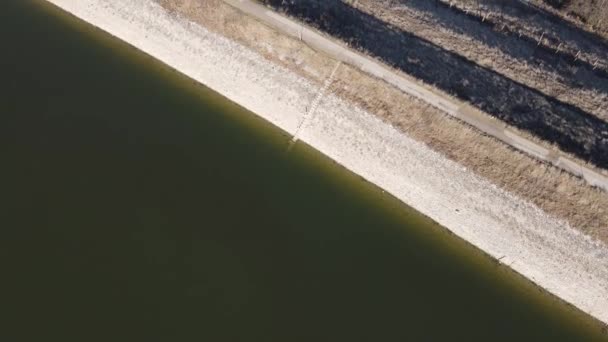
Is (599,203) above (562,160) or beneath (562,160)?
beneath

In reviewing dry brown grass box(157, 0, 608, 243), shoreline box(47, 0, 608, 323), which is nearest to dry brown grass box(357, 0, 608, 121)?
dry brown grass box(157, 0, 608, 243)

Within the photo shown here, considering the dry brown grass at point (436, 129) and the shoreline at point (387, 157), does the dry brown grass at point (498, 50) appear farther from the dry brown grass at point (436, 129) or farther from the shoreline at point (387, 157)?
the shoreline at point (387, 157)

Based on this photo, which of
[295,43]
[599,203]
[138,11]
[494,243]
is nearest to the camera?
[599,203]

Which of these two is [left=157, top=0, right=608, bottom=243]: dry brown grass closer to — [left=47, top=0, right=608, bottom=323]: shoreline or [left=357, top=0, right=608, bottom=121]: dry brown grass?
[left=47, top=0, right=608, bottom=323]: shoreline

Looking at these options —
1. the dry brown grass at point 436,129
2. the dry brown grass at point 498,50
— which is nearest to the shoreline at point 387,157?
the dry brown grass at point 436,129

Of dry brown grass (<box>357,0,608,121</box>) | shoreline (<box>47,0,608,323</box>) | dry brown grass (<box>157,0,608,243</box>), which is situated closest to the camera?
dry brown grass (<box>157,0,608,243</box>)

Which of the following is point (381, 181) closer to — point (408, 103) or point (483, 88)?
point (408, 103)

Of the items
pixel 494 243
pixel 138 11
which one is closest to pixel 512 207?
pixel 494 243
